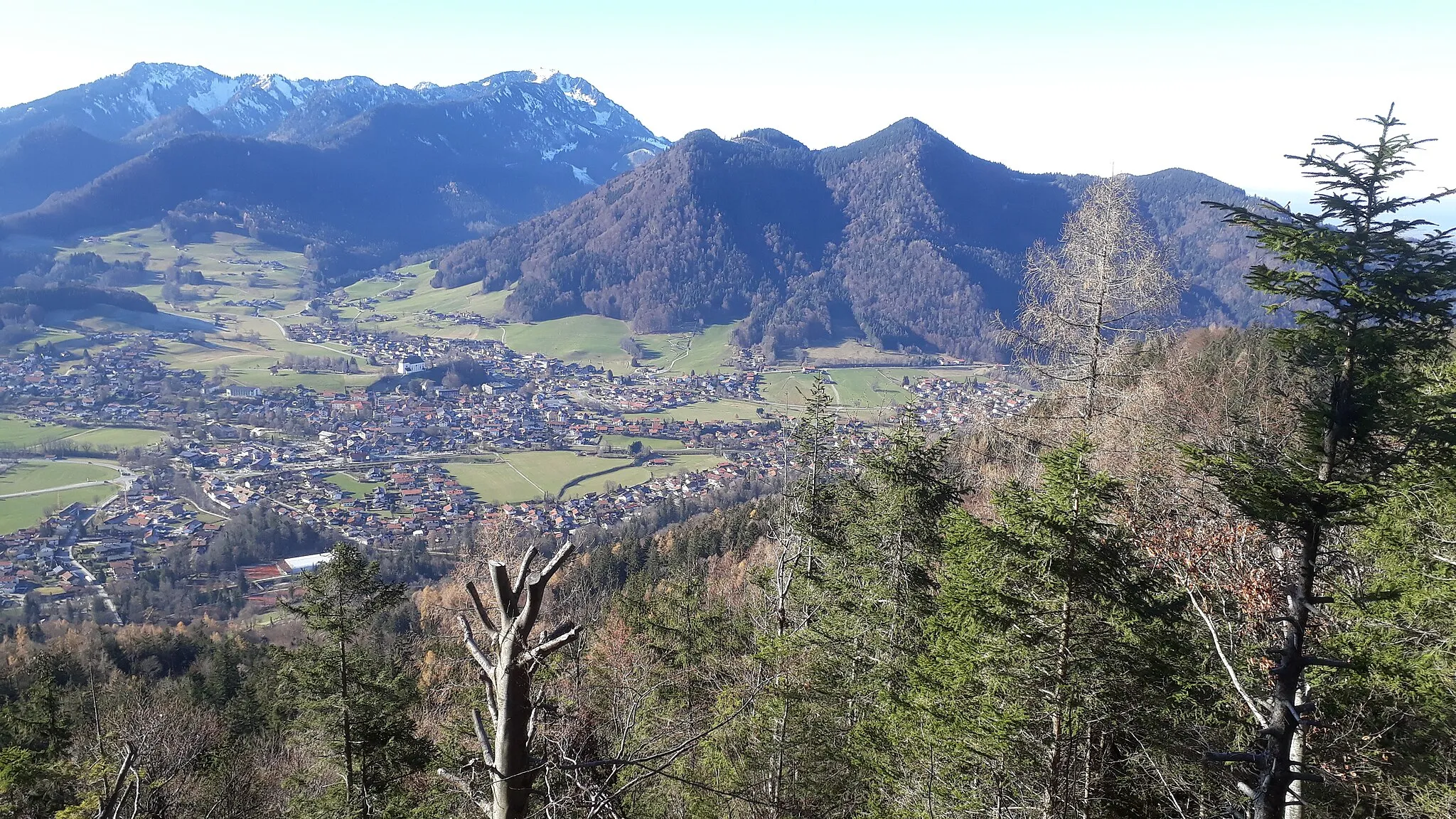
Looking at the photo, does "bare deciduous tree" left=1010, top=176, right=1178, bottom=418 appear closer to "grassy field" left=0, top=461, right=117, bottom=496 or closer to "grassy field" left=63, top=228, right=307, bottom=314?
"grassy field" left=0, top=461, right=117, bottom=496

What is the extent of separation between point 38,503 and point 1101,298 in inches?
3230

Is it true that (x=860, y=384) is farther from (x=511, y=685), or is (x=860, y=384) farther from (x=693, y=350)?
(x=511, y=685)

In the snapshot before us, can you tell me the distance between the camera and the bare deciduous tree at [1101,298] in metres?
12.9

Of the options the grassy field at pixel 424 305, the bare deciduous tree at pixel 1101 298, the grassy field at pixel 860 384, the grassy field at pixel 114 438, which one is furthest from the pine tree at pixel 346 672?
the grassy field at pixel 424 305

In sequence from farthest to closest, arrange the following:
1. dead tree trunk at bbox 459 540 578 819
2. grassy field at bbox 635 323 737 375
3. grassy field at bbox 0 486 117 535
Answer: grassy field at bbox 635 323 737 375, grassy field at bbox 0 486 117 535, dead tree trunk at bbox 459 540 578 819

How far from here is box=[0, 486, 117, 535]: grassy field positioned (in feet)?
197

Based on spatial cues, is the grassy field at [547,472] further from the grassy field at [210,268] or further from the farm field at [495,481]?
the grassy field at [210,268]

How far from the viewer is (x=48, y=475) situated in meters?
71.3

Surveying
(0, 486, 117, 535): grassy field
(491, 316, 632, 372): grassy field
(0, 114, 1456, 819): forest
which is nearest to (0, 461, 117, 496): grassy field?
(0, 486, 117, 535): grassy field

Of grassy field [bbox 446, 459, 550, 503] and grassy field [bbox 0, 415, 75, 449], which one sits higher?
grassy field [bbox 0, 415, 75, 449]

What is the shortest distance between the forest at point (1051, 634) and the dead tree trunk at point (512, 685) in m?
0.02

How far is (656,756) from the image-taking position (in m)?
2.99

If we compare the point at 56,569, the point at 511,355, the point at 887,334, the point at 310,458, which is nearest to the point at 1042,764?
the point at 56,569

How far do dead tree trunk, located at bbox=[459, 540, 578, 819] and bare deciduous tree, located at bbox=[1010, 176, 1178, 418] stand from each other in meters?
11.4
